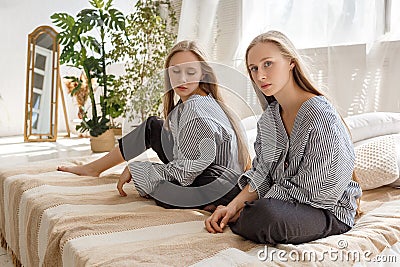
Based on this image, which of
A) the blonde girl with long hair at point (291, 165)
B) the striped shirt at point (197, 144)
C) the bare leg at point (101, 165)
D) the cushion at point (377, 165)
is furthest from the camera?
the bare leg at point (101, 165)

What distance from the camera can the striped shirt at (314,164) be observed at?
132 cm

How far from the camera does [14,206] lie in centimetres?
190

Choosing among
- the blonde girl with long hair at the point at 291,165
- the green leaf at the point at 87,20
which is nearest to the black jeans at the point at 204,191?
the blonde girl with long hair at the point at 291,165

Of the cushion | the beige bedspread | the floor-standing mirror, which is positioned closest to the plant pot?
the floor-standing mirror

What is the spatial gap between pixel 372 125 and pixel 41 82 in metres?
3.77

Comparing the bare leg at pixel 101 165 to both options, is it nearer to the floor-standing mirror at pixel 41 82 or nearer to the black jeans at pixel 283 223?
the black jeans at pixel 283 223

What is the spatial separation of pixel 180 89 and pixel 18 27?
4.40m

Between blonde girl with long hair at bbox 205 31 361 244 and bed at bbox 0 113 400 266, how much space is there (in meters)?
0.04

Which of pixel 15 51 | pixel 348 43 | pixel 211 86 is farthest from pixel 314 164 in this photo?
pixel 15 51

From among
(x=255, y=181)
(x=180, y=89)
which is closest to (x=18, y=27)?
(x=180, y=89)

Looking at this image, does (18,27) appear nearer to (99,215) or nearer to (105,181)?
(105,181)

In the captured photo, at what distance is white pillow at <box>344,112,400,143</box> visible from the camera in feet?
6.53

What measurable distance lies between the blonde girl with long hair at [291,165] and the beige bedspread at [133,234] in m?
0.04

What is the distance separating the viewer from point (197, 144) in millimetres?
1633
